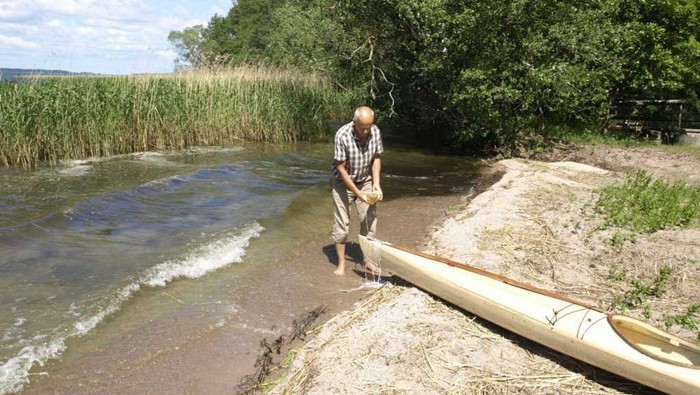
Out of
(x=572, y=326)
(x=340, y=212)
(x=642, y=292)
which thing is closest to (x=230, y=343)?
(x=340, y=212)

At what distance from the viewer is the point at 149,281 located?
6.20m

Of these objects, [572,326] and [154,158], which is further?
[154,158]

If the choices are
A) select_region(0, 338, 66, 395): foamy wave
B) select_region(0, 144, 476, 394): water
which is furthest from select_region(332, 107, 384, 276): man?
select_region(0, 338, 66, 395): foamy wave

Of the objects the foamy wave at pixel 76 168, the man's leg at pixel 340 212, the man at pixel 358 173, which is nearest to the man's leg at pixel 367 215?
the man at pixel 358 173

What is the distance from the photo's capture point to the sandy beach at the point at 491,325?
3.86 m

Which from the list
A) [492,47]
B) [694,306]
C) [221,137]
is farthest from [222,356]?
[221,137]

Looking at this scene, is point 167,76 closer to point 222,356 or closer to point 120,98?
point 120,98

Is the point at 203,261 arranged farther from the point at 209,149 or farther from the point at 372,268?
the point at 209,149

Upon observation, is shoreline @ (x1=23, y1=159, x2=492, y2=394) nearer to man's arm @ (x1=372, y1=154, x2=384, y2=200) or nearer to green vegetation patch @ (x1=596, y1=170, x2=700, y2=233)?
man's arm @ (x1=372, y1=154, x2=384, y2=200)

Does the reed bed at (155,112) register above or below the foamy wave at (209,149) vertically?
above

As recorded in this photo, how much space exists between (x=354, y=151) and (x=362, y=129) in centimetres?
30

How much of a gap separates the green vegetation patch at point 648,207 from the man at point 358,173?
3.15 m

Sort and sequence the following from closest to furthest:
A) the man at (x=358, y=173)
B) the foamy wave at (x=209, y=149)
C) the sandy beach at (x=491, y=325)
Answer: the sandy beach at (x=491, y=325) < the man at (x=358, y=173) < the foamy wave at (x=209, y=149)

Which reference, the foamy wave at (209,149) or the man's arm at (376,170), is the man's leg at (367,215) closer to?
the man's arm at (376,170)
